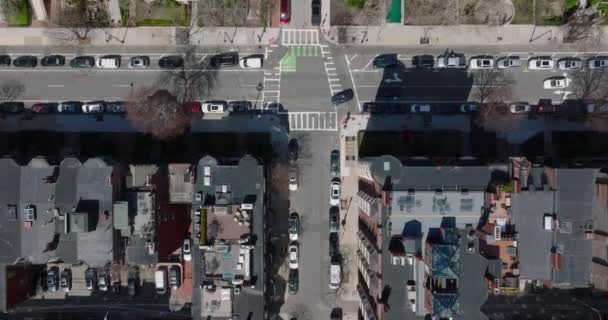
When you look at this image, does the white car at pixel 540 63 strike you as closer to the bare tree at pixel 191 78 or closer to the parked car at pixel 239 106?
the parked car at pixel 239 106

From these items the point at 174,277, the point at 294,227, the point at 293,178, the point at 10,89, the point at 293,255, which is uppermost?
the point at 10,89

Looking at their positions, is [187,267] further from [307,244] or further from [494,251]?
[494,251]

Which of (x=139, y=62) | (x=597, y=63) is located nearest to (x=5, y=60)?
(x=139, y=62)

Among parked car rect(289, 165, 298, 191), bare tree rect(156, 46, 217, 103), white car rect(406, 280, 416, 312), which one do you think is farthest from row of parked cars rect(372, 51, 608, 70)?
white car rect(406, 280, 416, 312)

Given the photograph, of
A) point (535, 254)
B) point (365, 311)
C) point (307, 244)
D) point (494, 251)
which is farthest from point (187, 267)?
point (535, 254)

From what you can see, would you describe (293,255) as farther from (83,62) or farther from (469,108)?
(83,62)

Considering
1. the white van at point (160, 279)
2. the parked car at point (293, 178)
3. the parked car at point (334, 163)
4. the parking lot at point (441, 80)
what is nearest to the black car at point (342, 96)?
the parking lot at point (441, 80)

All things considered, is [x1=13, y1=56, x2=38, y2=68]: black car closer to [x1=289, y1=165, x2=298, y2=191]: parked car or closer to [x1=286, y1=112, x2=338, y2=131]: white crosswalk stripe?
[x1=286, y1=112, x2=338, y2=131]: white crosswalk stripe
